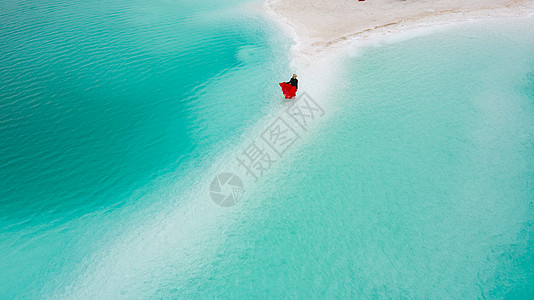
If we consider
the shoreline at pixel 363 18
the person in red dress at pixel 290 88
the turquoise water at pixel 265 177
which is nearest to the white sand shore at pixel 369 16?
the shoreline at pixel 363 18

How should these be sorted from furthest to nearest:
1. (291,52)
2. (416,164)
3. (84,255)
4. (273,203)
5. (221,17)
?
(221,17), (291,52), (416,164), (273,203), (84,255)

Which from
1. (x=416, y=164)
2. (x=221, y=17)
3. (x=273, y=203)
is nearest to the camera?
(x=273, y=203)

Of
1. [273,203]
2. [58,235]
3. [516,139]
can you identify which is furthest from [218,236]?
[516,139]

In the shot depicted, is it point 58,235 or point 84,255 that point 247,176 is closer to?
point 84,255

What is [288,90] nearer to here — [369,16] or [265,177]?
[265,177]

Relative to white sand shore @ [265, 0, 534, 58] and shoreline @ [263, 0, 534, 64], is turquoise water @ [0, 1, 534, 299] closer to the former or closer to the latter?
shoreline @ [263, 0, 534, 64]

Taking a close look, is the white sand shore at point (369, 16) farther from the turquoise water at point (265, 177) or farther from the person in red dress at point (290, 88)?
the person in red dress at point (290, 88)
